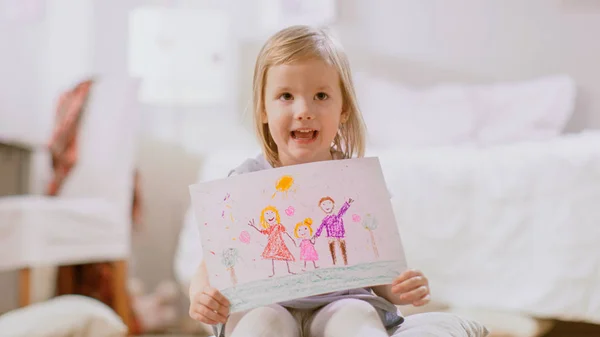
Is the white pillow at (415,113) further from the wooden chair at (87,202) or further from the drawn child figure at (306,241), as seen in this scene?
the drawn child figure at (306,241)

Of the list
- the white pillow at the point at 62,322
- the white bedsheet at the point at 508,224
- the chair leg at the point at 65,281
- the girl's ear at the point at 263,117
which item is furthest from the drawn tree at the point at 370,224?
the chair leg at the point at 65,281

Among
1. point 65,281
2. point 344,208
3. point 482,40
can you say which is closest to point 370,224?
point 344,208

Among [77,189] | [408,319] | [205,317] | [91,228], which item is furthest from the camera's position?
[77,189]

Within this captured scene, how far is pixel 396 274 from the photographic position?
36.4 inches

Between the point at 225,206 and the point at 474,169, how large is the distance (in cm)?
105

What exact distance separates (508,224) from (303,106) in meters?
0.97

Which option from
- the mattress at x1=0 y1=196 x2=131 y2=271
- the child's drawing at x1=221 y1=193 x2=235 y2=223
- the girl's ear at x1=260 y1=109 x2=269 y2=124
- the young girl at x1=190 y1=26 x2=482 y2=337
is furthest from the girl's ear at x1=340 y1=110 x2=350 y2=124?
the mattress at x1=0 y1=196 x2=131 y2=271

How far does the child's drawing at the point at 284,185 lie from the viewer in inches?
36.5

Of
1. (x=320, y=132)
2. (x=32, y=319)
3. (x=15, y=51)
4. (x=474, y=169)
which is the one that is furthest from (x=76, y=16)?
(x=320, y=132)

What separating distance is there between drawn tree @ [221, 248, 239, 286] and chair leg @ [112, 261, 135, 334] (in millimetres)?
1601

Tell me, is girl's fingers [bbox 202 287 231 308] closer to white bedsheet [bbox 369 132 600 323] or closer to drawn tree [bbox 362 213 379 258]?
drawn tree [bbox 362 213 379 258]

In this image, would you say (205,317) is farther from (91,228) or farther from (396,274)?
(91,228)

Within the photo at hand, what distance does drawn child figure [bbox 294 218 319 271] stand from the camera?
0.92 meters

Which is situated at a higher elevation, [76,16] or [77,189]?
[76,16]
